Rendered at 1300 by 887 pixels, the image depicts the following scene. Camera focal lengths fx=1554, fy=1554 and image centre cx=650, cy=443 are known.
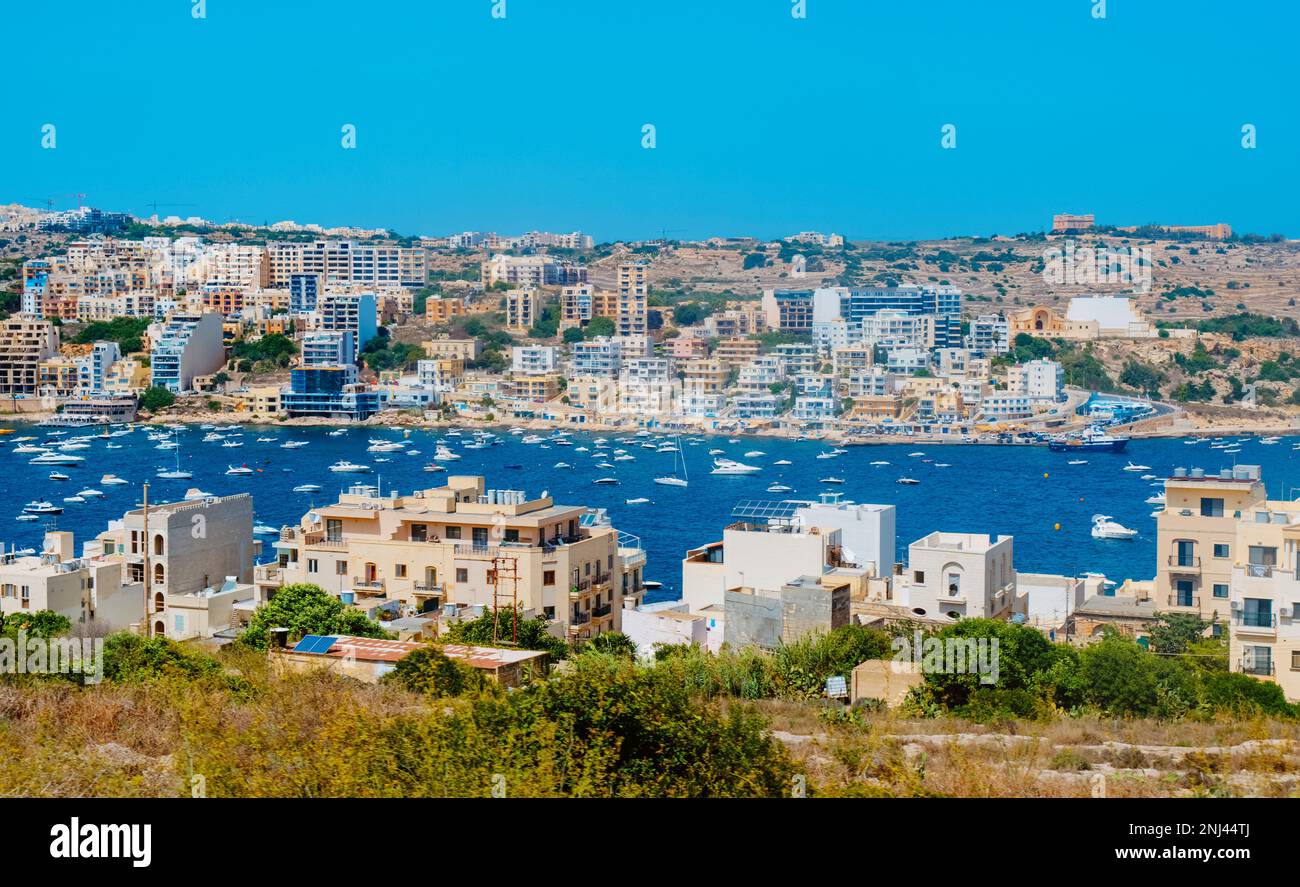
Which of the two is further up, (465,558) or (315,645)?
(315,645)

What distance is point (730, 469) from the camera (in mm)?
27938

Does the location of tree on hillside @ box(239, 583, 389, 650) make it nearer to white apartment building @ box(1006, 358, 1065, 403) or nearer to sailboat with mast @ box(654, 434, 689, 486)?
sailboat with mast @ box(654, 434, 689, 486)

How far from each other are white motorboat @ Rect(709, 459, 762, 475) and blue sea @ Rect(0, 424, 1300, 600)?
0.72 feet

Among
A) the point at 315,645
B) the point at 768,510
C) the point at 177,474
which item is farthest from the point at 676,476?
the point at 315,645

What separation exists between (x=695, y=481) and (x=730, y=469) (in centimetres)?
143

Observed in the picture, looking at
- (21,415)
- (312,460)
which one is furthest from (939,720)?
(21,415)

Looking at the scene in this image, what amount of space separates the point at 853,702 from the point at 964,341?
4037cm

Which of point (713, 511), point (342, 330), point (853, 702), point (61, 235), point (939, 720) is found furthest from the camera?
point (61, 235)

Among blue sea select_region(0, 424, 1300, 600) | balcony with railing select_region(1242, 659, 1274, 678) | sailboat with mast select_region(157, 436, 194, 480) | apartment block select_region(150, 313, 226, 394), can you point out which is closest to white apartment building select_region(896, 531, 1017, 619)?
balcony with railing select_region(1242, 659, 1274, 678)

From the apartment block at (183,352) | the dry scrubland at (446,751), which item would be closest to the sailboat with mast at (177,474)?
the apartment block at (183,352)

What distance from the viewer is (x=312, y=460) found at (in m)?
29.8

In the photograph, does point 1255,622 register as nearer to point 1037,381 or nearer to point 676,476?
point 676,476
